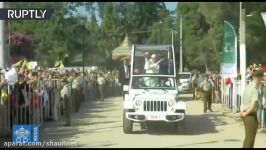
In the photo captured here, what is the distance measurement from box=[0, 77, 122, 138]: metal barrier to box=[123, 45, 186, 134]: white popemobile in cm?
278

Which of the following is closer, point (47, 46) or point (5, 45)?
point (5, 45)

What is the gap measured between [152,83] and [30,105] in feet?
14.0

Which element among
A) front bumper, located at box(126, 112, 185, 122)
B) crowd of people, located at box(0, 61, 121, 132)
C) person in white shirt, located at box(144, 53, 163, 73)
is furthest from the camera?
person in white shirt, located at box(144, 53, 163, 73)

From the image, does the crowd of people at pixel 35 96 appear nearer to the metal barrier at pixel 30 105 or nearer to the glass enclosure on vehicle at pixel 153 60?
the metal barrier at pixel 30 105

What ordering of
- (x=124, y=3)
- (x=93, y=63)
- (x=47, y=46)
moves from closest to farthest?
(x=47, y=46)
(x=93, y=63)
(x=124, y=3)

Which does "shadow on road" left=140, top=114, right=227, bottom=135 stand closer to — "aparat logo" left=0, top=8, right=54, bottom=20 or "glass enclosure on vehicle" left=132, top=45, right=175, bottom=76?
"glass enclosure on vehicle" left=132, top=45, right=175, bottom=76

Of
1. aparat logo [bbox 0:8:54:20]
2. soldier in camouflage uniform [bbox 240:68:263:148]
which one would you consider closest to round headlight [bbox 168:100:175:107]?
aparat logo [bbox 0:8:54:20]

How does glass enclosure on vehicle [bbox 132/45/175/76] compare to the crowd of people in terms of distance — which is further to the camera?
glass enclosure on vehicle [bbox 132/45/175/76]

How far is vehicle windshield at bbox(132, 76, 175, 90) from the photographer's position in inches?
754

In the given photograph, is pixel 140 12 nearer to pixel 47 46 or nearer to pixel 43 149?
pixel 47 46

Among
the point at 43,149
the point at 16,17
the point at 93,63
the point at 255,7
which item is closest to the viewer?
the point at 43,149

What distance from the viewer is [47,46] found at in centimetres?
5534

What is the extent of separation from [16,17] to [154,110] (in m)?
5.00

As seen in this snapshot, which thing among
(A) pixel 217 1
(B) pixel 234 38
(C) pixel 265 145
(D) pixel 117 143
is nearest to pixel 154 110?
(D) pixel 117 143
